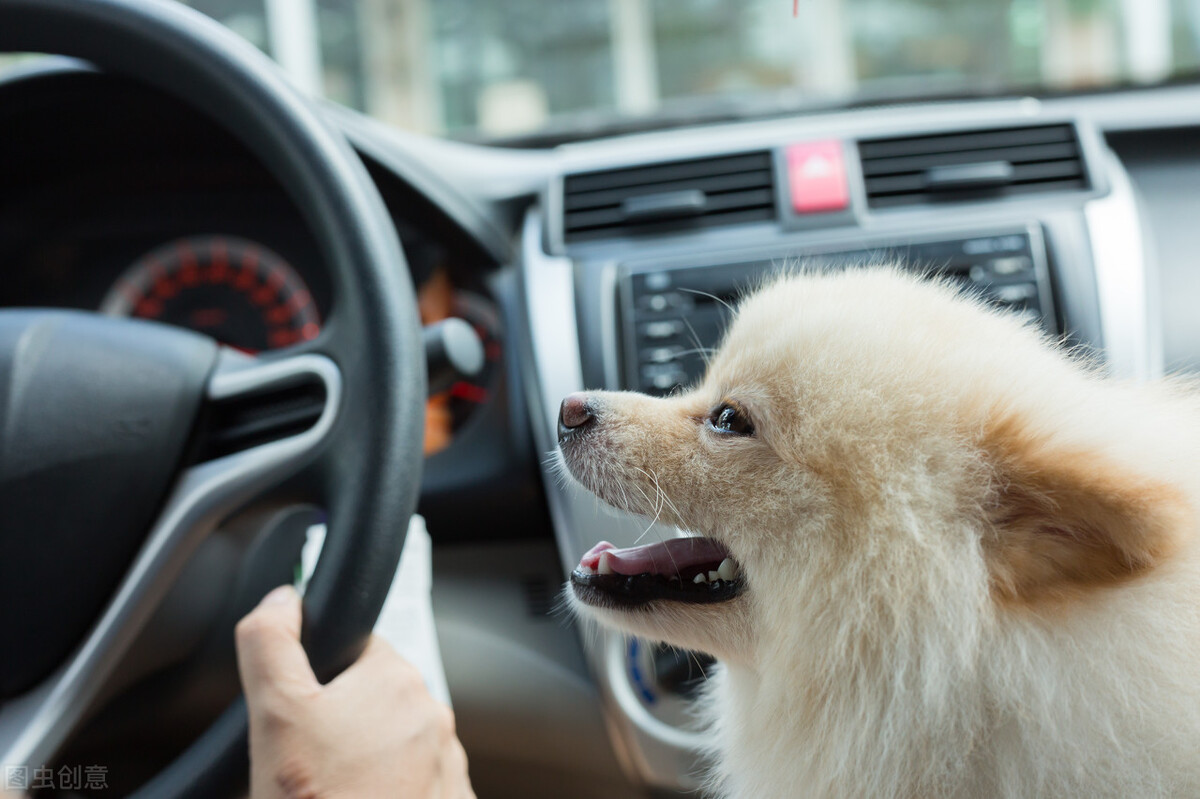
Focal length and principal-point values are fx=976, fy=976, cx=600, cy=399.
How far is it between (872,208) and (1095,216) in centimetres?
39

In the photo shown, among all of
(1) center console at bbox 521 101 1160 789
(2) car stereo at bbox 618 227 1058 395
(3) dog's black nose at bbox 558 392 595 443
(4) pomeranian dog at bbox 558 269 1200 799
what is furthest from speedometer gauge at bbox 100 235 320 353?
(4) pomeranian dog at bbox 558 269 1200 799

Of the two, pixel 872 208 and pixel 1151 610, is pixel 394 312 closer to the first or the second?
pixel 1151 610

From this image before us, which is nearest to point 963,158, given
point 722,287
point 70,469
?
point 722,287

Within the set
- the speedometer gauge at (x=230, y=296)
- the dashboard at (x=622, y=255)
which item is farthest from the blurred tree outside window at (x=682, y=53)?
the speedometer gauge at (x=230, y=296)

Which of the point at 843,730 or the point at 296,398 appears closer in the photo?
the point at 843,730

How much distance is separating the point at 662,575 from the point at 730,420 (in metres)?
0.22

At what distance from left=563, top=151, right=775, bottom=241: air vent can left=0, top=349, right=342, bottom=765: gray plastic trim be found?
0.77m

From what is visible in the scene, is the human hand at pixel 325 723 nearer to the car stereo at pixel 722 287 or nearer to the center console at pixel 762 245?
the center console at pixel 762 245

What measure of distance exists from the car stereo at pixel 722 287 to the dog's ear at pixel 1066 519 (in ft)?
2.41

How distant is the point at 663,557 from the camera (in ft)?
4.07

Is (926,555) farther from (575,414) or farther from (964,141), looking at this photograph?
(964,141)

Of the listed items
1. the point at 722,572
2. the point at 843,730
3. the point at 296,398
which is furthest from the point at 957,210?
the point at 296,398

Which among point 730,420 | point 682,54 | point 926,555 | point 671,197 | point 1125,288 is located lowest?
point 926,555

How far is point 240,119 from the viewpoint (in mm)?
1254
